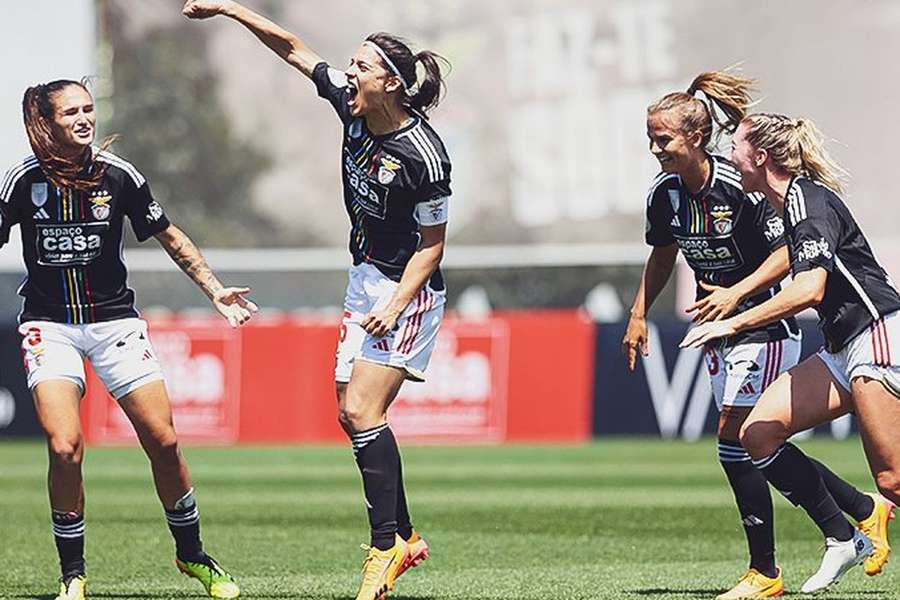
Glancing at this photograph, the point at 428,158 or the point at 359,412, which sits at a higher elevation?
the point at 428,158

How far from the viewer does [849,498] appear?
28.1ft

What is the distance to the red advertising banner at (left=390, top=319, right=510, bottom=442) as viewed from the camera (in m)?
21.7

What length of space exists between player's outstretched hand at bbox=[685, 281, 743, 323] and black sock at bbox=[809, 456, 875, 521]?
1.10 meters

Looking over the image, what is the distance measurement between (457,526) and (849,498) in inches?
168

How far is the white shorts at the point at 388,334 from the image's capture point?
316 inches

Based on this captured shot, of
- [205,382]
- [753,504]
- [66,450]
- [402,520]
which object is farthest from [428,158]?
[205,382]

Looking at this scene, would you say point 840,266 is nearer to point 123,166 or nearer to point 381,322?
point 381,322

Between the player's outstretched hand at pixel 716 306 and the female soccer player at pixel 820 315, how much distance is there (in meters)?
0.16

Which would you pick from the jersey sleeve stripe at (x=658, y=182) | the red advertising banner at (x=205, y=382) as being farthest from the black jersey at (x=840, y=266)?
the red advertising banner at (x=205, y=382)

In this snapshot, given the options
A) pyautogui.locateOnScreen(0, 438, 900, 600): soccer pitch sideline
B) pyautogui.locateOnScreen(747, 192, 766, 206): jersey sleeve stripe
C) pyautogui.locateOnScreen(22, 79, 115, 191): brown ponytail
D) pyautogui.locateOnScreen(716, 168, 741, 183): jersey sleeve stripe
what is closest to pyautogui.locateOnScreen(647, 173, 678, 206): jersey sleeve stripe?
pyautogui.locateOnScreen(716, 168, 741, 183): jersey sleeve stripe

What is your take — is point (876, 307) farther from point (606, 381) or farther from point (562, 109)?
point (562, 109)

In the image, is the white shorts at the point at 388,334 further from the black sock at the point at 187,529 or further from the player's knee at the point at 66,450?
the player's knee at the point at 66,450

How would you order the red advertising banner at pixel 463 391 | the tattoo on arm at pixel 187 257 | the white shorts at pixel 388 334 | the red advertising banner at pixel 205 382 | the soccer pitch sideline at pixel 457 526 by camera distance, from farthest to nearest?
the red advertising banner at pixel 205 382
the red advertising banner at pixel 463 391
the soccer pitch sideline at pixel 457 526
the tattoo on arm at pixel 187 257
the white shorts at pixel 388 334

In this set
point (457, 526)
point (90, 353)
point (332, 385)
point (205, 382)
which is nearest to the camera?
point (90, 353)
